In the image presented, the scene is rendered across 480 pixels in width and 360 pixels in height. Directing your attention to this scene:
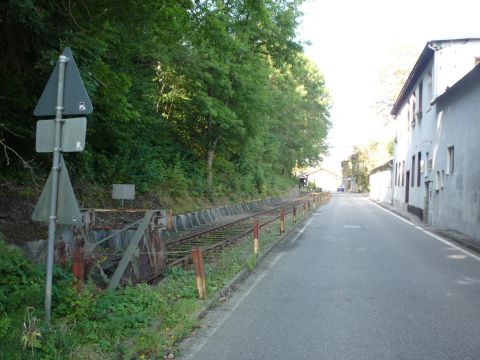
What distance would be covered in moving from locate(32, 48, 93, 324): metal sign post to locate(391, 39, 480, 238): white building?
528 inches

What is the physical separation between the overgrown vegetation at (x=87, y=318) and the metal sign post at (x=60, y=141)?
0.38 meters

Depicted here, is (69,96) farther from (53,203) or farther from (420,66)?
(420,66)

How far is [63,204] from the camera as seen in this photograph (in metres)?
4.91

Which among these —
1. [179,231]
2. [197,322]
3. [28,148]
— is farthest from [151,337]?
[179,231]

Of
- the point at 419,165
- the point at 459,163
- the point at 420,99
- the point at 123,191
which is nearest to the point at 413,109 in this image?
the point at 420,99

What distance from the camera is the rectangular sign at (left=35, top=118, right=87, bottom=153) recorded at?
4859mm

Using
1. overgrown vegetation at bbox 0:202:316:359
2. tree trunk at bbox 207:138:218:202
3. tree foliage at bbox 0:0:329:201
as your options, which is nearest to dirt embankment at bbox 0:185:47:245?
tree foliage at bbox 0:0:329:201

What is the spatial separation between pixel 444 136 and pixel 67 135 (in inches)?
720

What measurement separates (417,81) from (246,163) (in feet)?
42.4

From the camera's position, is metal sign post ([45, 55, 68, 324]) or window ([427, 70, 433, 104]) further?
window ([427, 70, 433, 104])

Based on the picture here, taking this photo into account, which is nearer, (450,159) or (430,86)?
(450,159)

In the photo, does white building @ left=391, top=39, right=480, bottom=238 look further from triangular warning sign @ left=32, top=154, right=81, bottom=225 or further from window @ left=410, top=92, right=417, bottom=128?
triangular warning sign @ left=32, top=154, right=81, bottom=225

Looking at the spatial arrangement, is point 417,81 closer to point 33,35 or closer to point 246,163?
point 246,163

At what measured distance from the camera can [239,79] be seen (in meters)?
23.7
